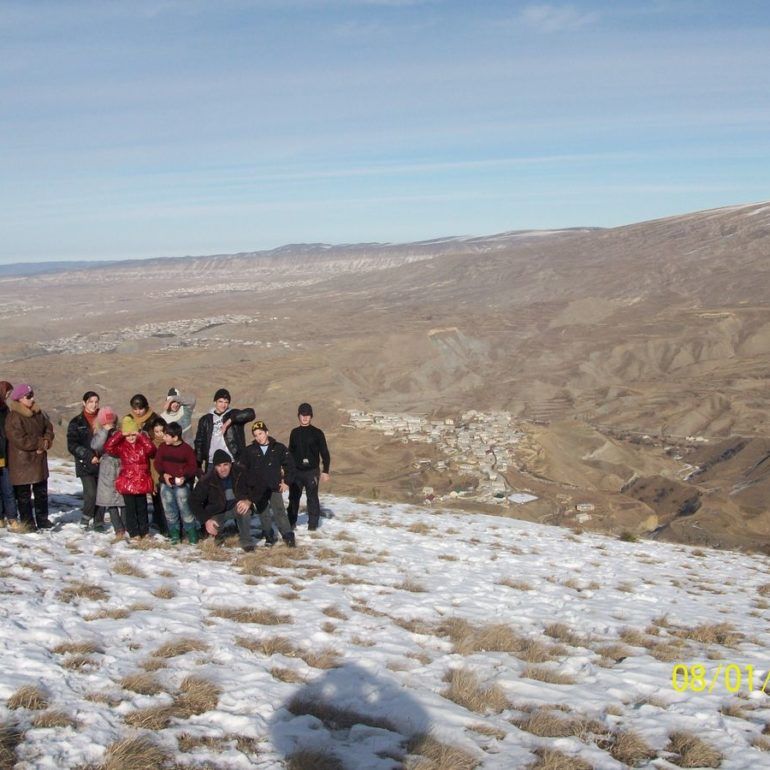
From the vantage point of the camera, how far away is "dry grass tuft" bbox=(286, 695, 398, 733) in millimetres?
4703

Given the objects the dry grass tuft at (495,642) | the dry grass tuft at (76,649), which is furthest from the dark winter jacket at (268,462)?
the dry grass tuft at (76,649)

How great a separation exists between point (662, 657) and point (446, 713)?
2.68 m

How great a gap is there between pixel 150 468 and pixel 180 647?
342cm

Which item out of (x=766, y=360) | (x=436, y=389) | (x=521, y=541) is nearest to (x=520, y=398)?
(x=436, y=389)

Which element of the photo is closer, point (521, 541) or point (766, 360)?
point (521, 541)

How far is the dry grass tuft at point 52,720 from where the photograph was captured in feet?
13.4

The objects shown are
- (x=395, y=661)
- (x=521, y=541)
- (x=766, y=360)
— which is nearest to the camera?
(x=395, y=661)

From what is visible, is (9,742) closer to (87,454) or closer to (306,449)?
(87,454)

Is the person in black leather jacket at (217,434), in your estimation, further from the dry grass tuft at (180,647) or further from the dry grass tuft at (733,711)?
the dry grass tuft at (733,711)

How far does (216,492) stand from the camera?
879 cm

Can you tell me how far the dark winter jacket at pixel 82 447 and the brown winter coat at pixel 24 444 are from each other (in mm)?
384

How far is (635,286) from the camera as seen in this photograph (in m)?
124

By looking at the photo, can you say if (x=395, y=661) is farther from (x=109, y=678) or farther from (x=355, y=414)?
(x=355, y=414)
